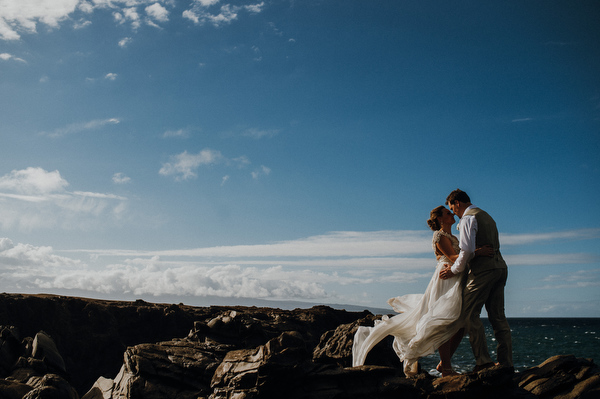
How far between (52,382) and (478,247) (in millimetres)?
9819

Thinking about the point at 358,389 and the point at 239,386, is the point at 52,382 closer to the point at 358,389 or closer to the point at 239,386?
the point at 239,386

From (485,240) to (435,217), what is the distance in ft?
3.40

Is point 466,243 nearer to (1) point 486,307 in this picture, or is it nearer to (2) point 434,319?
(1) point 486,307

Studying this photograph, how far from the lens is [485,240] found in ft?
24.6

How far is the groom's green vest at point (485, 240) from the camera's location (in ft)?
24.5

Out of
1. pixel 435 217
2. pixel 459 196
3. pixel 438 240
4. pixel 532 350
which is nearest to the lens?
pixel 459 196

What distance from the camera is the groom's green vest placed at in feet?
24.5

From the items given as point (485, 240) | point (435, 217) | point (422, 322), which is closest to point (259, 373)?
point (422, 322)

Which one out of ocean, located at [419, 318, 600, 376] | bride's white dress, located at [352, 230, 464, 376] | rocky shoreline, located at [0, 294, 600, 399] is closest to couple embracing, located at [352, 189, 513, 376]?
bride's white dress, located at [352, 230, 464, 376]

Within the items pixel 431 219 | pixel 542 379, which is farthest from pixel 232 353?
pixel 542 379

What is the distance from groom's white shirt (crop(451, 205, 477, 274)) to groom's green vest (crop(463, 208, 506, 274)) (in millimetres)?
161

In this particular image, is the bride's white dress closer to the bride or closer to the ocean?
the bride

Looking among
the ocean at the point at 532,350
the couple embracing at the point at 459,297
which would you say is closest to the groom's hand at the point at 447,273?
the couple embracing at the point at 459,297

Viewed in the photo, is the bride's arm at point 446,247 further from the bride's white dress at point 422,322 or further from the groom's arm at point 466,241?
the groom's arm at point 466,241
